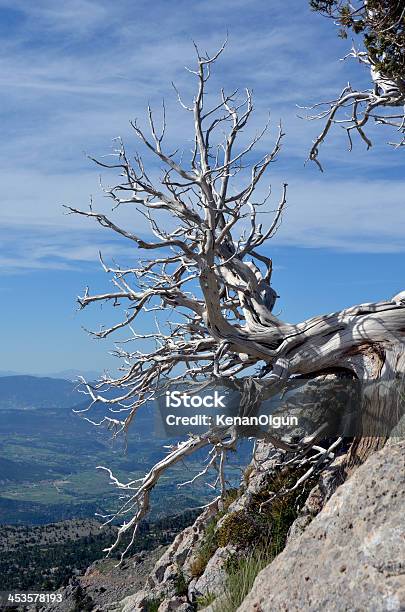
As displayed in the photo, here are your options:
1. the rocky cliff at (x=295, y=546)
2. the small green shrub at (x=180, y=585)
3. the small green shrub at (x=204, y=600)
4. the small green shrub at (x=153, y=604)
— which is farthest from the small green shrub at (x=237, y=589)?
the small green shrub at (x=153, y=604)

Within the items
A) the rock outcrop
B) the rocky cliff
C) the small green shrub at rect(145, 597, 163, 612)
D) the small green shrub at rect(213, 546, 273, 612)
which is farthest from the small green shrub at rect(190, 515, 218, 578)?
the rock outcrop

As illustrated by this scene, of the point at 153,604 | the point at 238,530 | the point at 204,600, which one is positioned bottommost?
the point at 153,604

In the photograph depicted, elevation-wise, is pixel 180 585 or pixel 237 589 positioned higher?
pixel 237 589

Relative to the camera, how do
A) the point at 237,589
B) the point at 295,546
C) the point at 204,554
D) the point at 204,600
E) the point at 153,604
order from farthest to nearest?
the point at 204,554 < the point at 153,604 < the point at 204,600 < the point at 237,589 < the point at 295,546

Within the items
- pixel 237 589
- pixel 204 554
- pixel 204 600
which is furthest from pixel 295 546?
pixel 204 554

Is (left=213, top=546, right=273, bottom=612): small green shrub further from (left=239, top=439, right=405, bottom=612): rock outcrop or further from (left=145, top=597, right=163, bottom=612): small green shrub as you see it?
(left=145, top=597, right=163, bottom=612): small green shrub

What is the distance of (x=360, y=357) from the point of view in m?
11.6

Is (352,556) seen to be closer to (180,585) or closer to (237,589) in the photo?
(237,589)

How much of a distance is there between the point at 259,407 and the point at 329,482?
1619mm

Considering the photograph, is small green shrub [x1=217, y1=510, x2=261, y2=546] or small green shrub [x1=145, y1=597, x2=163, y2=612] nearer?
small green shrub [x1=217, y1=510, x2=261, y2=546]

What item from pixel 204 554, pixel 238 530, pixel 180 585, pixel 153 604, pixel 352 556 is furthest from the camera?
pixel 204 554

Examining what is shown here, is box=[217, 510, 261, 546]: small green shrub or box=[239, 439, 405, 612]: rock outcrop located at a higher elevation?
box=[239, 439, 405, 612]: rock outcrop

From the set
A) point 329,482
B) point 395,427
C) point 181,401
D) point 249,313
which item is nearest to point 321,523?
point 395,427

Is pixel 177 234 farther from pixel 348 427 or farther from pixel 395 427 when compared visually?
pixel 395 427
